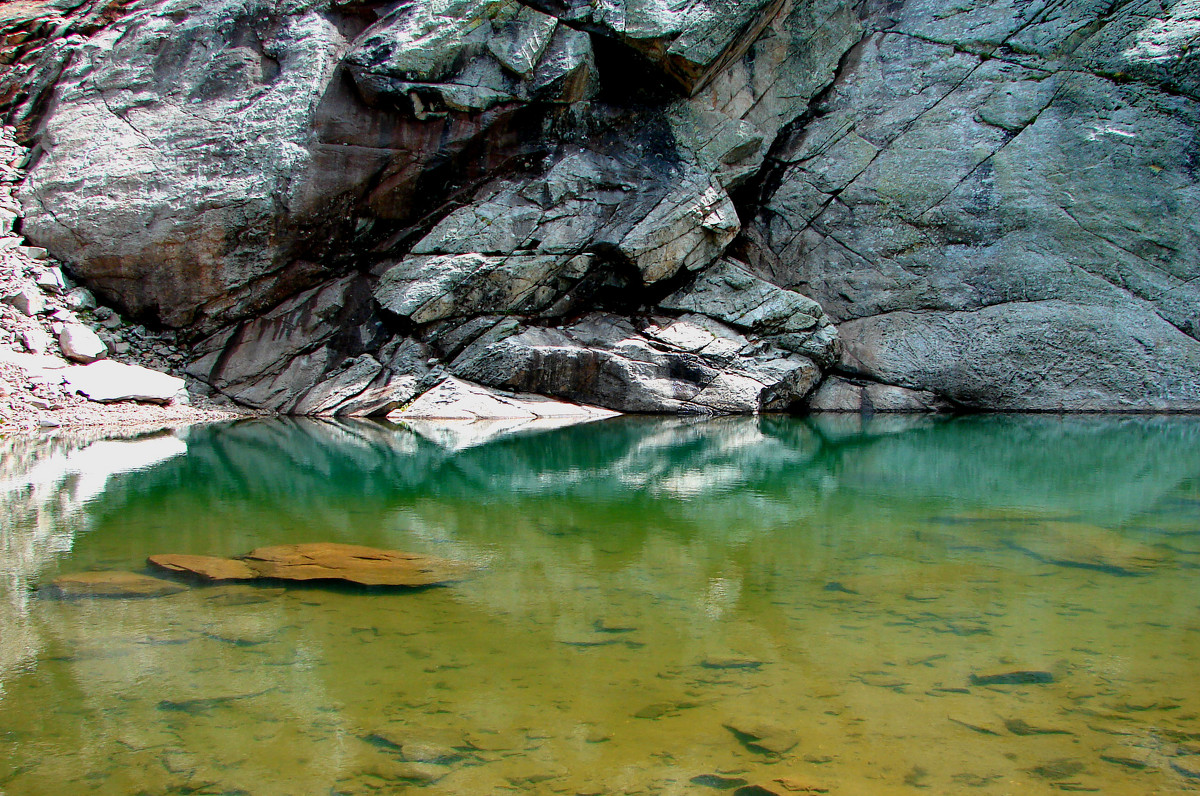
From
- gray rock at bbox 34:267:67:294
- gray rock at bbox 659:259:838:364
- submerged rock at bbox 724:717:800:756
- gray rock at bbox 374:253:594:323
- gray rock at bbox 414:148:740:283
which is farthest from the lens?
gray rock at bbox 659:259:838:364

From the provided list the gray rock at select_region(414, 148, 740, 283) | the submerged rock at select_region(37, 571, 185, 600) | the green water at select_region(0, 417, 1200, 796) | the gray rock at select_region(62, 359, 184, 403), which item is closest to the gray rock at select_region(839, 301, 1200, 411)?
the gray rock at select_region(414, 148, 740, 283)

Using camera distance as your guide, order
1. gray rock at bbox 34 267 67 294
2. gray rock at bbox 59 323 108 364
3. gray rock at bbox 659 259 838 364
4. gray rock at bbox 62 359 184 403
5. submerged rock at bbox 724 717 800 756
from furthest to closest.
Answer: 1. gray rock at bbox 659 259 838 364
2. gray rock at bbox 34 267 67 294
3. gray rock at bbox 59 323 108 364
4. gray rock at bbox 62 359 184 403
5. submerged rock at bbox 724 717 800 756

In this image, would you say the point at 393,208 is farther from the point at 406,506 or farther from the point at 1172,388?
the point at 1172,388

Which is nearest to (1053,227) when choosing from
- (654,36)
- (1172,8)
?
(1172,8)

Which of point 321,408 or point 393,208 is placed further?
point 393,208

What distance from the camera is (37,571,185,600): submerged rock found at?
17.2 feet

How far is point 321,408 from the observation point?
19203 millimetres

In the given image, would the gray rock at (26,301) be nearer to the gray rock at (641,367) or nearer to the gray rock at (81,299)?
the gray rock at (81,299)

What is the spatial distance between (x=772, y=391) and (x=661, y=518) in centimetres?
1307

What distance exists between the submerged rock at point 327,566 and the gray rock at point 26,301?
15.7 m

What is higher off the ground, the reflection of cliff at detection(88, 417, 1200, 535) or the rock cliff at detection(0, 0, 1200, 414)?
the rock cliff at detection(0, 0, 1200, 414)

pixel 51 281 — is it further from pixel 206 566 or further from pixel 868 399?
pixel 868 399

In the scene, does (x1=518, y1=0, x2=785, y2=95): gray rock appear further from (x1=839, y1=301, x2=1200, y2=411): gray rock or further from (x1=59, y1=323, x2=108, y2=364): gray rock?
(x1=59, y1=323, x2=108, y2=364): gray rock

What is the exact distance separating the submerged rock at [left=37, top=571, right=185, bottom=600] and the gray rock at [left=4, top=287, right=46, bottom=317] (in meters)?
15.9
